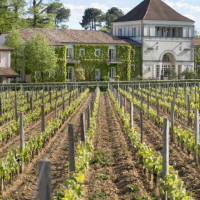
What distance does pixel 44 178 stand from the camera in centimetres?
589

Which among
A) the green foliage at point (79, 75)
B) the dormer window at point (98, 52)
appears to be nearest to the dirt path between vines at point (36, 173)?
the green foliage at point (79, 75)

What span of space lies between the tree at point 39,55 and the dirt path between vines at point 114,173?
34425mm

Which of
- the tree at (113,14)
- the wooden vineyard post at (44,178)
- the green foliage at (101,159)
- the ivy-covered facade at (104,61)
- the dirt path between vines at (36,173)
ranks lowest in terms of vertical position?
the dirt path between vines at (36,173)

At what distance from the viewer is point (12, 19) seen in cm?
5941

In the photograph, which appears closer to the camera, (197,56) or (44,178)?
(44,178)

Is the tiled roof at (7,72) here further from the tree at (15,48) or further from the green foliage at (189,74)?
the green foliage at (189,74)

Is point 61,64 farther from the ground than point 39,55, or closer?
closer

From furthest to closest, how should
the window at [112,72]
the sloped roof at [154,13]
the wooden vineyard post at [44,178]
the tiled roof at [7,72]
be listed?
1. the sloped roof at [154,13]
2. the window at [112,72]
3. the tiled roof at [7,72]
4. the wooden vineyard post at [44,178]

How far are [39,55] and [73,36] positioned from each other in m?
8.83

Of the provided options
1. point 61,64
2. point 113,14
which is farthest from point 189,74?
point 113,14

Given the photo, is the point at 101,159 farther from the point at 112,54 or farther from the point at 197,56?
the point at 197,56

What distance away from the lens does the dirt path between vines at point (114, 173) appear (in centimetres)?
938

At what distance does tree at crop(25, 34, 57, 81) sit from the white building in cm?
1307

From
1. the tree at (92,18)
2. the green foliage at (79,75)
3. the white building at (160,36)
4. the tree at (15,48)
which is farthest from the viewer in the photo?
the tree at (92,18)
